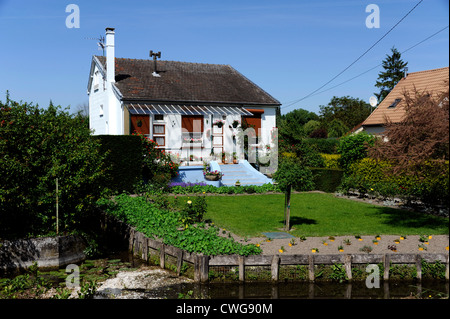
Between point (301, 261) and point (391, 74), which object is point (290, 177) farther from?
point (391, 74)

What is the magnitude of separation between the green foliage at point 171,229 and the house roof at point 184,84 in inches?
333

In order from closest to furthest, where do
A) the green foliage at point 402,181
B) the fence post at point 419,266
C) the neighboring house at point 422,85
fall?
the neighboring house at point 422,85 → the green foliage at point 402,181 → the fence post at point 419,266

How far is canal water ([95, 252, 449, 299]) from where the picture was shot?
26.0 ft

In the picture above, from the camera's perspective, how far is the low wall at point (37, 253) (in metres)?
9.84

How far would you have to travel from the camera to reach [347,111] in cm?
5388

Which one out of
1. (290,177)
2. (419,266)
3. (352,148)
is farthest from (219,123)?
(419,266)

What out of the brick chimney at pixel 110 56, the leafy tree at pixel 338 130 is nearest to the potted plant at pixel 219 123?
Answer: the brick chimney at pixel 110 56

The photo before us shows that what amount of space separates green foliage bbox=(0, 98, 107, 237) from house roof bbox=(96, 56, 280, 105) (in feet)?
37.9

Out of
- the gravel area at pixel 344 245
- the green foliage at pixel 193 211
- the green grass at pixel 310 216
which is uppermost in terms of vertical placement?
the green foliage at pixel 193 211

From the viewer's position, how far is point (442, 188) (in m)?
4.18

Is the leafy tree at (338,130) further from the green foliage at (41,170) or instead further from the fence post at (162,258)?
the fence post at (162,258)

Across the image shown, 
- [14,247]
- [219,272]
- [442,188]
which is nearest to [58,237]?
[14,247]
